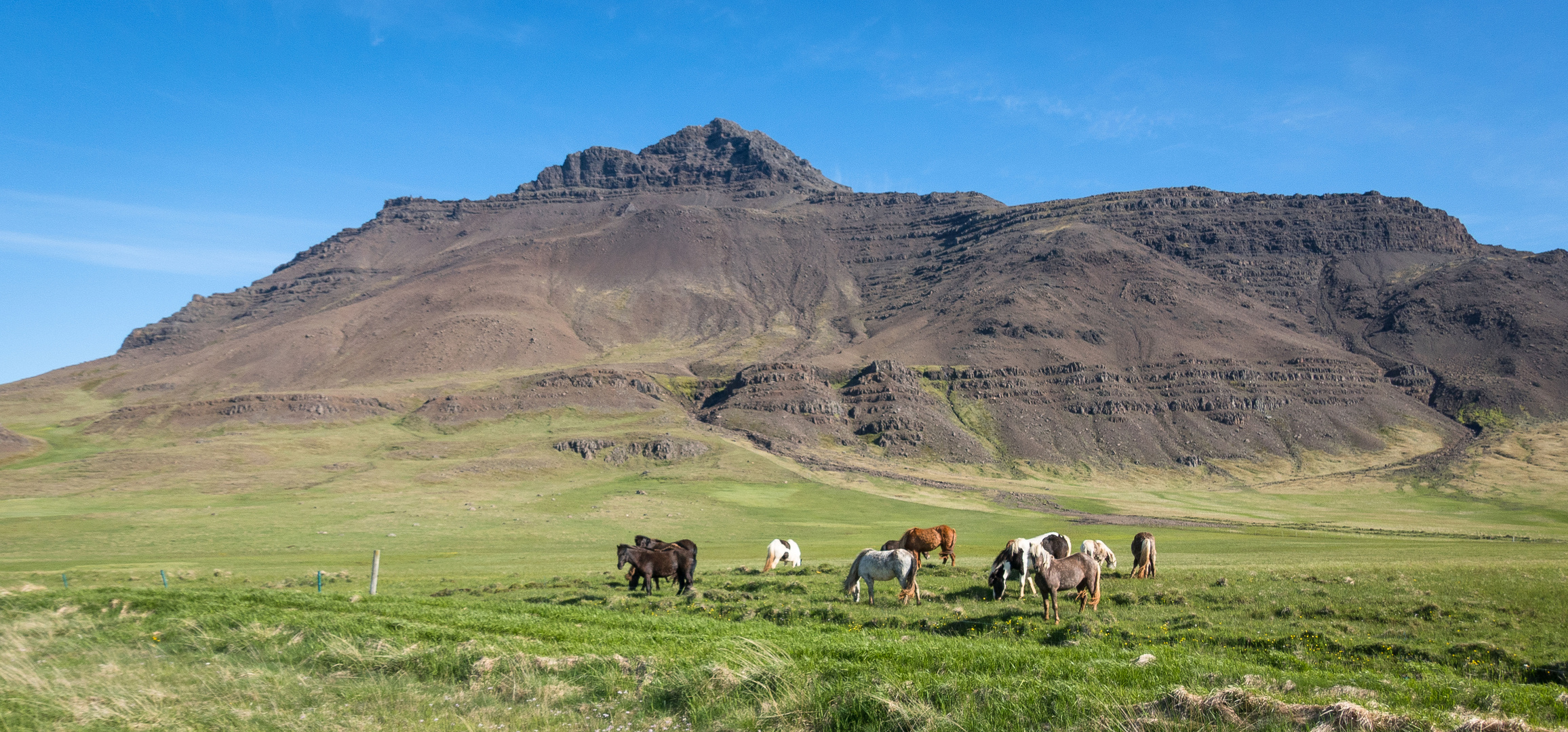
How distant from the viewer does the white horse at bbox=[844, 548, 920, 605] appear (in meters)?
22.4

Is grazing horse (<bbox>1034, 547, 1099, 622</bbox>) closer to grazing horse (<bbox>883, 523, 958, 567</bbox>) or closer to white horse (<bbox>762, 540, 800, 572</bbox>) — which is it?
grazing horse (<bbox>883, 523, 958, 567</bbox>)

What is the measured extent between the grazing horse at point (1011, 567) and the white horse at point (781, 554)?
1236cm

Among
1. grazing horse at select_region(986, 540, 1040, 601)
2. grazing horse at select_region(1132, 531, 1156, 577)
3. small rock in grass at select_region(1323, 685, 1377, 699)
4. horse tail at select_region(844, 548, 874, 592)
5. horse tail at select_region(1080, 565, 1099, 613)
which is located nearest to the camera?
small rock in grass at select_region(1323, 685, 1377, 699)

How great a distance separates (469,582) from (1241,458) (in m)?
158

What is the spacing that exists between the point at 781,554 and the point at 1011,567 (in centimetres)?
1463

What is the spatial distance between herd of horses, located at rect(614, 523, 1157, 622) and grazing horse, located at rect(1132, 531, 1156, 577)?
2 centimetres

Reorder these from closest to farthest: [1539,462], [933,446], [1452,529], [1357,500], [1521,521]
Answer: [1452,529], [1521,521], [1357,500], [1539,462], [933,446]

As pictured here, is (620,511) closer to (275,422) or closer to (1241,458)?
(275,422)

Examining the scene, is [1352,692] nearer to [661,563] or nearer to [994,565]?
[994,565]

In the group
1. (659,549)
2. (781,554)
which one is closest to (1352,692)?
(659,549)

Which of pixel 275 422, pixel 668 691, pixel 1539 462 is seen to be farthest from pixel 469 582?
pixel 1539 462

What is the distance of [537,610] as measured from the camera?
1992 centimetres

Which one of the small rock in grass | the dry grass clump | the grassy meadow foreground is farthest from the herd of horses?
the dry grass clump

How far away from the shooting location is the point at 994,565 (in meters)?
22.6
